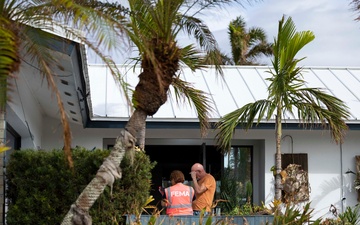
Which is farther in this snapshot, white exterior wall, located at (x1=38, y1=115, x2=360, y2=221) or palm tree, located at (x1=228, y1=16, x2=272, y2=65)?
palm tree, located at (x1=228, y1=16, x2=272, y2=65)

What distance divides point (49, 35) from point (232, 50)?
102ft

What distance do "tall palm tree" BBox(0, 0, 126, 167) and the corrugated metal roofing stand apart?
869 cm

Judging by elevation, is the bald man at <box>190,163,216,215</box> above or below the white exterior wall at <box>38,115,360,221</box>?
below

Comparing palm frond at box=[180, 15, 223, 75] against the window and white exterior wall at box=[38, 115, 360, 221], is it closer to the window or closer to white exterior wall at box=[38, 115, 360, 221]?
white exterior wall at box=[38, 115, 360, 221]

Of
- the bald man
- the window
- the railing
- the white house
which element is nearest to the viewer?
the railing

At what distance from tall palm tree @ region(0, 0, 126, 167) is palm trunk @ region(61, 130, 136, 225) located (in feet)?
5.23

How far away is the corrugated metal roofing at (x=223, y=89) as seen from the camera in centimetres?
1744

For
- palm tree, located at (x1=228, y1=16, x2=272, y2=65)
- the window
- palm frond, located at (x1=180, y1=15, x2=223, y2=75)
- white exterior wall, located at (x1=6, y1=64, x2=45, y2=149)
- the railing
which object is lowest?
the railing

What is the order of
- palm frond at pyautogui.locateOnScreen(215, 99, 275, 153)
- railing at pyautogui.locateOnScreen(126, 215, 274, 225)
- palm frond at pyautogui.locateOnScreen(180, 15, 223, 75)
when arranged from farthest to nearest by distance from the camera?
palm frond at pyautogui.locateOnScreen(215, 99, 275, 153) < palm frond at pyautogui.locateOnScreen(180, 15, 223, 75) < railing at pyautogui.locateOnScreen(126, 215, 274, 225)

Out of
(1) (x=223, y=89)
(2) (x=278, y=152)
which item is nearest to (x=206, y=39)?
(2) (x=278, y=152)

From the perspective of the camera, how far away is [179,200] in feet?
41.3

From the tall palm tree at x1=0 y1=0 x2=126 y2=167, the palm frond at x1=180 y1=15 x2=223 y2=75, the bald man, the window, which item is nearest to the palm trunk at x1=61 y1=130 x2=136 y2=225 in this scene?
the tall palm tree at x1=0 y1=0 x2=126 y2=167

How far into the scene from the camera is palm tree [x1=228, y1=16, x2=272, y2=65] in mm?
38969

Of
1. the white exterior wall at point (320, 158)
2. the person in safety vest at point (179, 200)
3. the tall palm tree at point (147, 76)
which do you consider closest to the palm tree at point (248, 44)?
the white exterior wall at point (320, 158)
